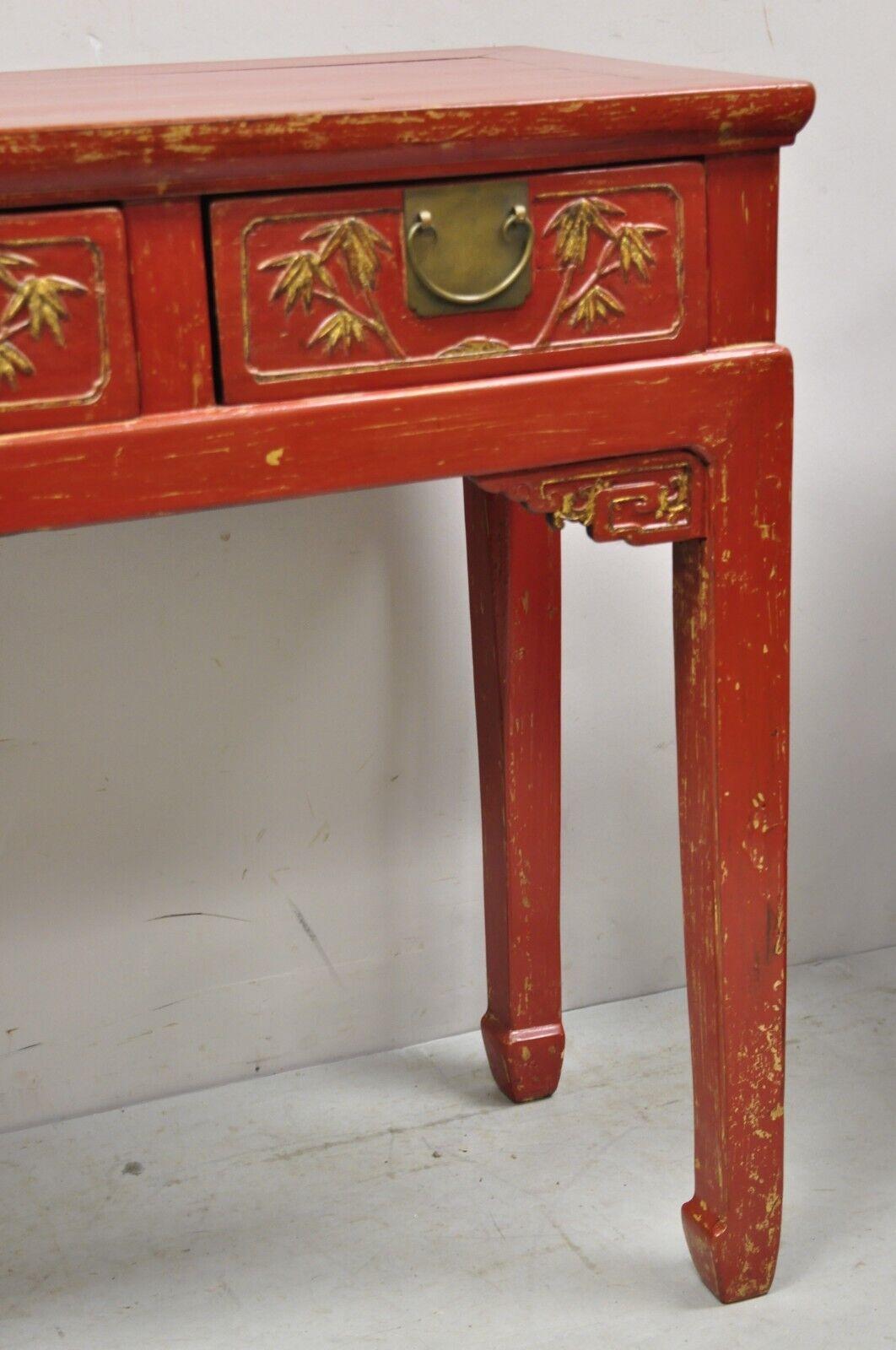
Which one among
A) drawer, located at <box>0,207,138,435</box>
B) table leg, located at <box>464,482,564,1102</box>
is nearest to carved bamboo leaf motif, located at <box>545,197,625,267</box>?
drawer, located at <box>0,207,138,435</box>

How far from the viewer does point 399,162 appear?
2.84ft

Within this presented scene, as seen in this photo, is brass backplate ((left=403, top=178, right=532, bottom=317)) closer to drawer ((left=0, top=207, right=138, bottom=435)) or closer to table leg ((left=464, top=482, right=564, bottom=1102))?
drawer ((left=0, top=207, right=138, bottom=435))

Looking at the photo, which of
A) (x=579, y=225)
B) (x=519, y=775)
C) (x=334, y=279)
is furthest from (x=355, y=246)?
(x=519, y=775)

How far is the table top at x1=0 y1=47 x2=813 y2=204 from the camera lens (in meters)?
0.81

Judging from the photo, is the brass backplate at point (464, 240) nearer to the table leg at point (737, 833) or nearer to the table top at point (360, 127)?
the table top at point (360, 127)

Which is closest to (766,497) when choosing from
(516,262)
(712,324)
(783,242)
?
(712,324)

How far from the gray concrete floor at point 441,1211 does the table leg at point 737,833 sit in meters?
0.08

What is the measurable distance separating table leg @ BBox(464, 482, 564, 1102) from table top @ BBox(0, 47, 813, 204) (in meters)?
0.42

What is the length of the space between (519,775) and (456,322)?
55cm

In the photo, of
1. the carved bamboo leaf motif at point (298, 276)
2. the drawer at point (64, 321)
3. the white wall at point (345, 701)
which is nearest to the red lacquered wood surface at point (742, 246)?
the carved bamboo leaf motif at point (298, 276)

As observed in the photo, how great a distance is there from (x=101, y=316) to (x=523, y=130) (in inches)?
9.8

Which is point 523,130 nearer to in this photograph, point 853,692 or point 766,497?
point 766,497

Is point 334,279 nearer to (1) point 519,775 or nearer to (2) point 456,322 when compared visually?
(2) point 456,322

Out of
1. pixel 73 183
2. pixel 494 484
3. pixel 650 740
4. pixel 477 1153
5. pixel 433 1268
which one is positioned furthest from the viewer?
pixel 650 740
